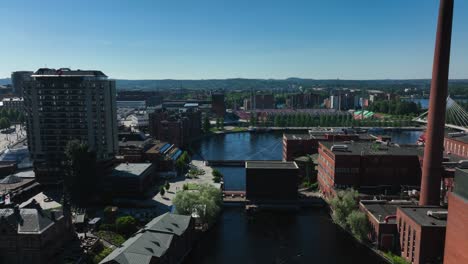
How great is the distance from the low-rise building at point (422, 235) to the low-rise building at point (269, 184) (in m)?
18.6

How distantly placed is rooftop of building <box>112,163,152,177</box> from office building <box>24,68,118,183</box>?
6.96 meters

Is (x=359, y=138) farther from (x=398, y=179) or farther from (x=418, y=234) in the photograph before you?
(x=418, y=234)

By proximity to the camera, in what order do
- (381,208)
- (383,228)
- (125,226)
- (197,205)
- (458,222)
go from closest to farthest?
(458,222)
(383,228)
(125,226)
(381,208)
(197,205)

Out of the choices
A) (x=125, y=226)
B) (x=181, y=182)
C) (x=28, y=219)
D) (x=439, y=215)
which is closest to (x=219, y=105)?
(x=181, y=182)

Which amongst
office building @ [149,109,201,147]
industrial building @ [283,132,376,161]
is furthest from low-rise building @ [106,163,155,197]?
office building @ [149,109,201,147]

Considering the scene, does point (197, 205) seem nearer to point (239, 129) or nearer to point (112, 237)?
point (112, 237)

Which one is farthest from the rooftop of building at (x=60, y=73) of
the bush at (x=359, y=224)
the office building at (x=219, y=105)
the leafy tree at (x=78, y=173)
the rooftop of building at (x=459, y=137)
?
the office building at (x=219, y=105)

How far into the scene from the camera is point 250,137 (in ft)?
433

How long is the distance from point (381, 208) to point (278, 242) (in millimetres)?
13659

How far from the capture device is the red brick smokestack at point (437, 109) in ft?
136

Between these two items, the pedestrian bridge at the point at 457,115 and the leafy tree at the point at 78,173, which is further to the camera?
the pedestrian bridge at the point at 457,115

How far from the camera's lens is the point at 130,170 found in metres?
60.6

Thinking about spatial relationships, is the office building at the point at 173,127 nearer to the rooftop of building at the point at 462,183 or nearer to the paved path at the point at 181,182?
the paved path at the point at 181,182

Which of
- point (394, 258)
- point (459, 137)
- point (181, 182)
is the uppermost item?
point (459, 137)
